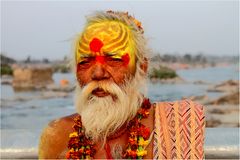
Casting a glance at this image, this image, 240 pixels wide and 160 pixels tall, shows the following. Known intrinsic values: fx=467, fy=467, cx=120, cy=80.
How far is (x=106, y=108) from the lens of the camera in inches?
69.4

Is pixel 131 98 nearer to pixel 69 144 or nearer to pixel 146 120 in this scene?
pixel 146 120

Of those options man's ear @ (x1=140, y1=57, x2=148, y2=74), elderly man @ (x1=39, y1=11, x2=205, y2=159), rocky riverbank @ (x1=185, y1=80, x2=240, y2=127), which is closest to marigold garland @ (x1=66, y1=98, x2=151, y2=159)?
elderly man @ (x1=39, y1=11, x2=205, y2=159)

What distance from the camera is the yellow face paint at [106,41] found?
175 centimetres

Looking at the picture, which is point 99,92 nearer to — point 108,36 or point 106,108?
point 106,108

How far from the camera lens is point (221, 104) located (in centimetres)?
966

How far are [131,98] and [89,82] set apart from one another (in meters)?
0.18

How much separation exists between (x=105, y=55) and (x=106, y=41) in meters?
0.05

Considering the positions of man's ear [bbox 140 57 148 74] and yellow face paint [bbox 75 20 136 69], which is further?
man's ear [bbox 140 57 148 74]

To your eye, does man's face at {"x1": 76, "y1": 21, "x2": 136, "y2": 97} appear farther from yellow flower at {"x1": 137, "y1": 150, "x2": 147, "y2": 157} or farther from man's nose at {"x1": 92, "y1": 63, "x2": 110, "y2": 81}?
yellow flower at {"x1": 137, "y1": 150, "x2": 147, "y2": 157}

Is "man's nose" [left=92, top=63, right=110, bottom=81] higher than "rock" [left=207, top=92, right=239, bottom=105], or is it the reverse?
"man's nose" [left=92, top=63, right=110, bottom=81]

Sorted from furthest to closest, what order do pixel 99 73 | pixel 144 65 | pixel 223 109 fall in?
pixel 223 109 → pixel 144 65 → pixel 99 73

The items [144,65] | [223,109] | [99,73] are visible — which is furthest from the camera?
[223,109]

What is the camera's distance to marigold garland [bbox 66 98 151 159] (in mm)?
1781

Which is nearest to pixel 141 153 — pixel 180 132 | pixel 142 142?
pixel 142 142
